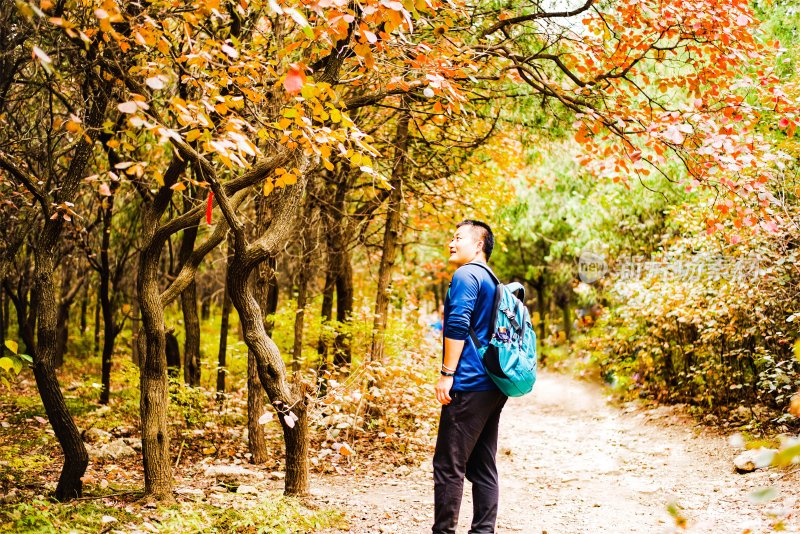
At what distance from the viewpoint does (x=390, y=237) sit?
9.72 m

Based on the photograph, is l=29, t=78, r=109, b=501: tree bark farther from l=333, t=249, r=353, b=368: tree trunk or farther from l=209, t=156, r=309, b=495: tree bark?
l=333, t=249, r=353, b=368: tree trunk

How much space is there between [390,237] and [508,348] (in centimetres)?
584

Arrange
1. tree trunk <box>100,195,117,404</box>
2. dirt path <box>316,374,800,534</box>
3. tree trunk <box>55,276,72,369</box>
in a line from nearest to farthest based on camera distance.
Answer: dirt path <box>316,374,800,534</box>
tree trunk <box>100,195,117,404</box>
tree trunk <box>55,276,72,369</box>

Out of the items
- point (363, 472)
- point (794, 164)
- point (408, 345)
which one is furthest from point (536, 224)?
point (363, 472)

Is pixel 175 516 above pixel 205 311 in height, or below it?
below

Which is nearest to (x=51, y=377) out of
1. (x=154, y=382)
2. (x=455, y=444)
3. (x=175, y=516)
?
(x=154, y=382)

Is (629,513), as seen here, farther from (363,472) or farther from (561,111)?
(561,111)

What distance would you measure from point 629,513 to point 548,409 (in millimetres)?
8282

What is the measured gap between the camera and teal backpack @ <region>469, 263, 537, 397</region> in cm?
396

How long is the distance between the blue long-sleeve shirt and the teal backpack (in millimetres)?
43

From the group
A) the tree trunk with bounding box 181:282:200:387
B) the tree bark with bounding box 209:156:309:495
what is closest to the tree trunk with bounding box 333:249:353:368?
the tree trunk with bounding box 181:282:200:387

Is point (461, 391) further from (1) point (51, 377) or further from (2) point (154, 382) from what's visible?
(1) point (51, 377)

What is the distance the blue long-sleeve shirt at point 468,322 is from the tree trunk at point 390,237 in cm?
488

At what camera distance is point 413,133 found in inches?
370
